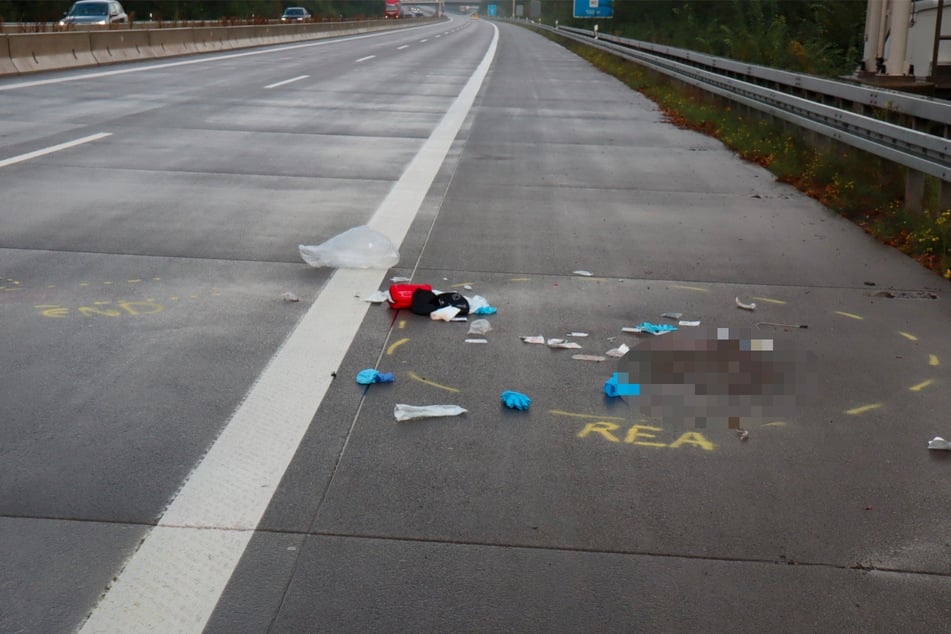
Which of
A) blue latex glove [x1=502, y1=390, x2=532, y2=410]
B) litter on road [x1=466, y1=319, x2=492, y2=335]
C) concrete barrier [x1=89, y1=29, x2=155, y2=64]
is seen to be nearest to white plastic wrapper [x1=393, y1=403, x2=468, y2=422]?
blue latex glove [x1=502, y1=390, x2=532, y2=410]

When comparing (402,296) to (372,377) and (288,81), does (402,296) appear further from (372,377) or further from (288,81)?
(288,81)

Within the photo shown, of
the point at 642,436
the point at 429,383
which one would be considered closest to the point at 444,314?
the point at 429,383

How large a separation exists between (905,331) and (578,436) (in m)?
2.60

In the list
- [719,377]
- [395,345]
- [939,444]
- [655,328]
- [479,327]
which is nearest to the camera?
[939,444]

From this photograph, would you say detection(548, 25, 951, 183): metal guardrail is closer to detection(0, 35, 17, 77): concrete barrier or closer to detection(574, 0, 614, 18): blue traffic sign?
detection(0, 35, 17, 77): concrete barrier

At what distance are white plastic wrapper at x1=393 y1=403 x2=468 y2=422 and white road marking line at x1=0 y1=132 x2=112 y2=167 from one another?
8208 mm

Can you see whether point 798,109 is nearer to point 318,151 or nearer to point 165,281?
point 318,151

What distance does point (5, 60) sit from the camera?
82.0 ft

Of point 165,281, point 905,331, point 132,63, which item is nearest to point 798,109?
point 905,331

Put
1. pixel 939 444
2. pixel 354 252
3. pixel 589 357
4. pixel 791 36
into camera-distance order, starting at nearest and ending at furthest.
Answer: pixel 939 444 → pixel 589 357 → pixel 354 252 → pixel 791 36

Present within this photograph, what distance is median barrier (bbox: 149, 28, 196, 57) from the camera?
35.6m

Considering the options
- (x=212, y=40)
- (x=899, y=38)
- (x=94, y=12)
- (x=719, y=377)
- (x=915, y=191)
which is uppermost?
(x=94, y=12)

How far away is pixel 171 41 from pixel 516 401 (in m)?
35.0

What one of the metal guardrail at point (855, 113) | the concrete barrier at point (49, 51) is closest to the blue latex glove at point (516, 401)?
the metal guardrail at point (855, 113)
